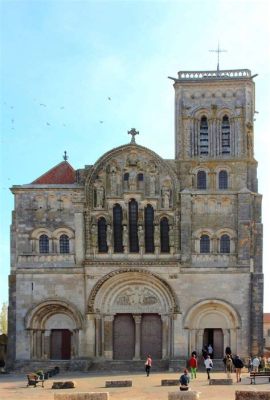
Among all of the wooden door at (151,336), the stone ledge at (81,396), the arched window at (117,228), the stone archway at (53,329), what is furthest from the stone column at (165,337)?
the stone ledge at (81,396)

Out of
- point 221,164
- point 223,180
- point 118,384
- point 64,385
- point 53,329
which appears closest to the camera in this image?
point 118,384

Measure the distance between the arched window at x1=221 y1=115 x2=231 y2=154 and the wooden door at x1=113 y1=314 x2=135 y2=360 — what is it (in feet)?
41.1

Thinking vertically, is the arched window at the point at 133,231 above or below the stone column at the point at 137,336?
above

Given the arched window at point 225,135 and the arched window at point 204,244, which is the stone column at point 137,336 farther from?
the arched window at point 225,135

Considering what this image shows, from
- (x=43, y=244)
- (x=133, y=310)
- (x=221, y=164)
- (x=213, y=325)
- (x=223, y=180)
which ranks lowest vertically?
(x=213, y=325)

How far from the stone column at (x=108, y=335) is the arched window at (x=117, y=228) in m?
4.34

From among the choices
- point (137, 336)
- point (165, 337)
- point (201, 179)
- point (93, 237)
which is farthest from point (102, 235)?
point (165, 337)

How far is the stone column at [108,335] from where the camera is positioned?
5131 centimetres

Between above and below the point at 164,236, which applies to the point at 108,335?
below

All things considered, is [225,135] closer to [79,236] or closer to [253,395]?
[79,236]

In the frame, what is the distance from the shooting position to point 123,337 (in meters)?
51.8

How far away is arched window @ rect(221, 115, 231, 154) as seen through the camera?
53.5 m

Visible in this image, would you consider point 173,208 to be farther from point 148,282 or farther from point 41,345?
point 41,345

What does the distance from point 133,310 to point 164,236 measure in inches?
201
